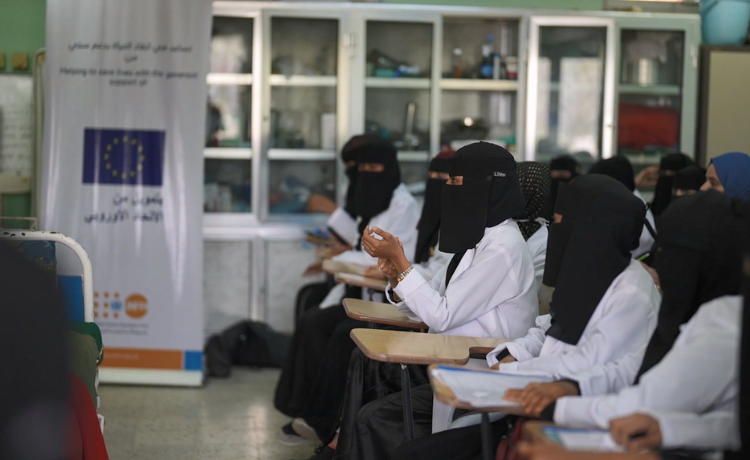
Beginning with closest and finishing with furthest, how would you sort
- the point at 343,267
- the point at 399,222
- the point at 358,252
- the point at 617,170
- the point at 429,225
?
the point at 429,225, the point at 343,267, the point at 617,170, the point at 358,252, the point at 399,222

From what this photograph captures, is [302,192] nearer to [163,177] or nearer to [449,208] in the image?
[163,177]

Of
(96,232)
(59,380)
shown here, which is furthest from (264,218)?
(59,380)

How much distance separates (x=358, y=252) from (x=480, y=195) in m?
1.78

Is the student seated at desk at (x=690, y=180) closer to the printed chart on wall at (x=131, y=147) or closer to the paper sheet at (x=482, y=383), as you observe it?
the paper sheet at (x=482, y=383)

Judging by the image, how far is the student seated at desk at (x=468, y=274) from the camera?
293 centimetres

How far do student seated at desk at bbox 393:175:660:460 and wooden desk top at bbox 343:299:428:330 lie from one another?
814mm

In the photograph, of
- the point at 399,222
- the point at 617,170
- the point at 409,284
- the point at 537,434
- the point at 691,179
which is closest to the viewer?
the point at 537,434

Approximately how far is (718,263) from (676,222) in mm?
131

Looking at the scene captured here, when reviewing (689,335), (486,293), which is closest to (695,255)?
(689,335)

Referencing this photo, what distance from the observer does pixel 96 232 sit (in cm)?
493

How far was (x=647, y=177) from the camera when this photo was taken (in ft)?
19.1

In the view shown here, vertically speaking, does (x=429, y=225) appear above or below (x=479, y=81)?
below

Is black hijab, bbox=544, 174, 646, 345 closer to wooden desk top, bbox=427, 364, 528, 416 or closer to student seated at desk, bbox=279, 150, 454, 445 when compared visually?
wooden desk top, bbox=427, 364, 528, 416

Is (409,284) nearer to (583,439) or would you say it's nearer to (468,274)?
(468,274)
